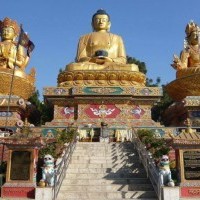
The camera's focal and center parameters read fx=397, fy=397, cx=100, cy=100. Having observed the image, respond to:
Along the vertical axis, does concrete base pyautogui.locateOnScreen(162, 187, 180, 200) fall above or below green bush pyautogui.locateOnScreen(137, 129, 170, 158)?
below

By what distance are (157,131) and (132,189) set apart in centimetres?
730

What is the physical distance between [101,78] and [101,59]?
165 cm

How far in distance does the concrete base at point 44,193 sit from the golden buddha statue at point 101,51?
1104cm

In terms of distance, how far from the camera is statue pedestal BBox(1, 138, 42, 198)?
31.0ft

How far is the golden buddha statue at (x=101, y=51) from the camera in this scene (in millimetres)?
19594

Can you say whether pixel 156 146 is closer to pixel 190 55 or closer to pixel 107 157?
pixel 107 157

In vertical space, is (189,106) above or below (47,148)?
above

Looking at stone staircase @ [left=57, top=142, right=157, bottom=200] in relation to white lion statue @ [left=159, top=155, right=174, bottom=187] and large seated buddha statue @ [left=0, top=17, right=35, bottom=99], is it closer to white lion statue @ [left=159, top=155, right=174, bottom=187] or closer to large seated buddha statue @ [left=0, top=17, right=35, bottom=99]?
white lion statue @ [left=159, top=155, right=174, bottom=187]

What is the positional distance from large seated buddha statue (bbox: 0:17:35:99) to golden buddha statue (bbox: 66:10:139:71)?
233cm

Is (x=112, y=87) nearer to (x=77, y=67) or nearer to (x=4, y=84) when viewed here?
(x=77, y=67)

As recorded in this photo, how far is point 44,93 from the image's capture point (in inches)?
718

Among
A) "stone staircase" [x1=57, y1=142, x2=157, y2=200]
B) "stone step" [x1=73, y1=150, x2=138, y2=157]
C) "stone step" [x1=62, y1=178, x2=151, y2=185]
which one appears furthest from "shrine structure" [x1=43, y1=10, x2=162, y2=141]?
"stone step" [x1=62, y1=178, x2=151, y2=185]

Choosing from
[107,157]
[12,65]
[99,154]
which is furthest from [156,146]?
[12,65]

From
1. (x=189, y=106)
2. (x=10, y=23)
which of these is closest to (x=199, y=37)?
(x=189, y=106)
